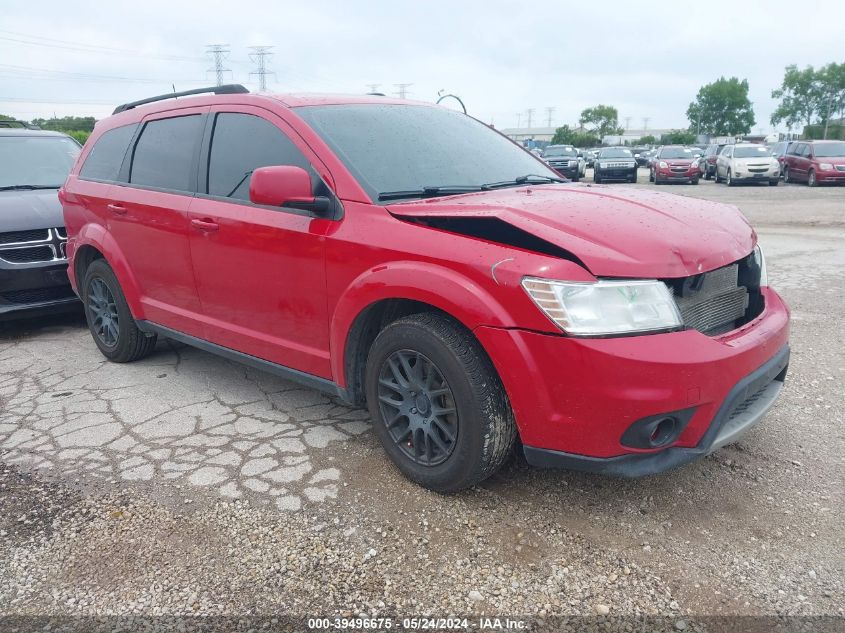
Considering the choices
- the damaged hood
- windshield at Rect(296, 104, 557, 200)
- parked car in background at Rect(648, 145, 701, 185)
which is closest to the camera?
the damaged hood

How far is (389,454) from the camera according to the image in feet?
10.1

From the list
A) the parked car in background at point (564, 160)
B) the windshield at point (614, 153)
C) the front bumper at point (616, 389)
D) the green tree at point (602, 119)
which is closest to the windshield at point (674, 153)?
the windshield at point (614, 153)

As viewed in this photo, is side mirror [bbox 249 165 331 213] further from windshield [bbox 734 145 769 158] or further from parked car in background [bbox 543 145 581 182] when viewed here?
windshield [bbox 734 145 769 158]

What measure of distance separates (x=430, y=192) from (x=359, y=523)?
1545 mm

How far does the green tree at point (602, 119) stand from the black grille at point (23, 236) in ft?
409

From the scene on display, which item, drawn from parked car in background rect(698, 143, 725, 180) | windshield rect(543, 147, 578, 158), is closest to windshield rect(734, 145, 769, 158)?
parked car in background rect(698, 143, 725, 180)

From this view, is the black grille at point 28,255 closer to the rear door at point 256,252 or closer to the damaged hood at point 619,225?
the rear door at point 256,252

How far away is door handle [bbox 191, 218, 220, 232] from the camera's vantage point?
366 centimetres

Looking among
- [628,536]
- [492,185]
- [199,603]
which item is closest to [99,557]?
[199,603]

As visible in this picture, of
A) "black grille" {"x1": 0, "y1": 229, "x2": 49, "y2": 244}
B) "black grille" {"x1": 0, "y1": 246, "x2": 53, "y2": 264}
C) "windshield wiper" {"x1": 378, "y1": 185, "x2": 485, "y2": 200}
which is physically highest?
"windshield wiper" {"x1": 378, "y1": 185, "x2": 485, "y2": 200}

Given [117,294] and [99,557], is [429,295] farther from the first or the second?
→ [117,294]

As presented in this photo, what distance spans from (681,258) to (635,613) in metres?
1.28

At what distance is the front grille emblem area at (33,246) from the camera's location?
5.60 metres

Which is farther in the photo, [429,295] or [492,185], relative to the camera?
[492,185]
